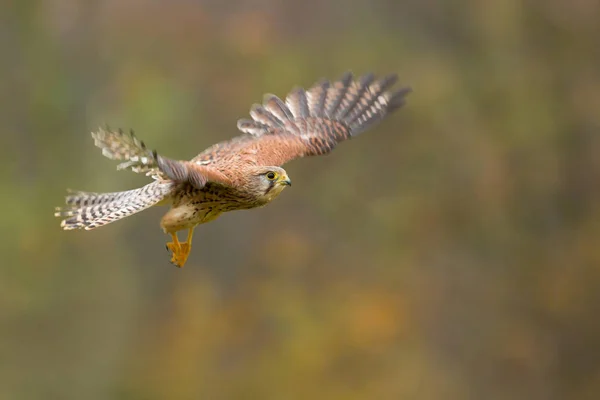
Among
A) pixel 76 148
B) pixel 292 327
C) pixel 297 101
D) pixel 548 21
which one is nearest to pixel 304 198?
pixel 292 327

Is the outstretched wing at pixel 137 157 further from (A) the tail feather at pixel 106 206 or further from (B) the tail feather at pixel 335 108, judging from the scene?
(B) the tail feather at pixel 335 108

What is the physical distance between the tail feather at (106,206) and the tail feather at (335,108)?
1.51 meters

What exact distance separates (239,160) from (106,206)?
0.76m

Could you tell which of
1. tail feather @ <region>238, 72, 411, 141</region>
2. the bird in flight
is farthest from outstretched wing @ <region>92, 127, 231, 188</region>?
tail feather @ <region>238, 72, 411, 141</region>

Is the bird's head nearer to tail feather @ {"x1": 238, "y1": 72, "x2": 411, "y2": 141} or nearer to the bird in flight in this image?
the bird in flight

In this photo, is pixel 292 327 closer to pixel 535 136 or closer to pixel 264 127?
pixel 535 136

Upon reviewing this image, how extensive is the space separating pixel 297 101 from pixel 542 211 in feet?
22.9

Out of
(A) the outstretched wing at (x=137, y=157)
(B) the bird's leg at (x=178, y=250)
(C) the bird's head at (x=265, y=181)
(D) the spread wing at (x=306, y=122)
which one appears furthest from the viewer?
(D) the spread wing at (x=306, y=122)

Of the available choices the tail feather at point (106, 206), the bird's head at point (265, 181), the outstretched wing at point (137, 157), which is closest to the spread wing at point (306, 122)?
the bird's head at point (265, 181)

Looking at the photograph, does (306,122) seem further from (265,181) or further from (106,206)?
(106,206)

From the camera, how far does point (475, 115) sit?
1266cm

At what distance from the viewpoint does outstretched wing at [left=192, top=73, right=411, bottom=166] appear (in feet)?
20.4

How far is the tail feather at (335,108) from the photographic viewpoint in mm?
6523

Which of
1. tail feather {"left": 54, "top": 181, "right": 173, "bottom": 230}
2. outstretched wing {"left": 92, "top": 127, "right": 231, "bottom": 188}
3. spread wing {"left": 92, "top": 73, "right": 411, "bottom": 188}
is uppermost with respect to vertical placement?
spread wing {"left": 92, "top": 73, "right": 411, "bottom": 188}
